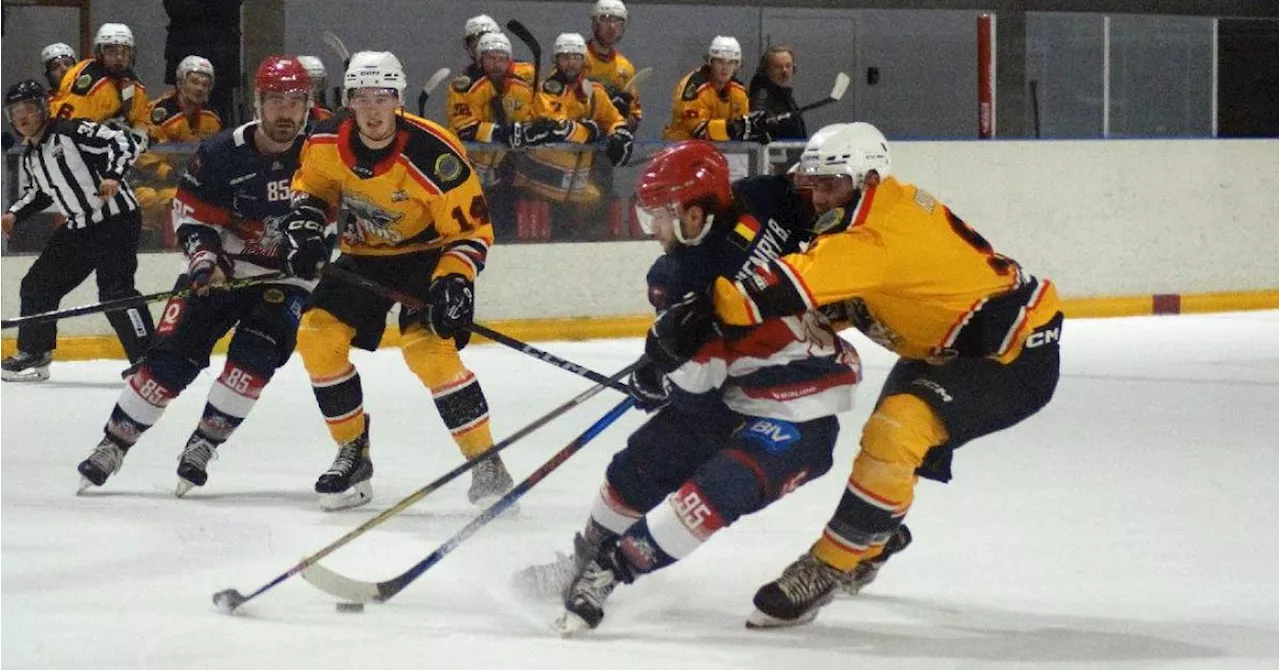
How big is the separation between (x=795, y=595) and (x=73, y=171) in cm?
441

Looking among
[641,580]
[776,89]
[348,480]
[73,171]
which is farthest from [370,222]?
[776,89]

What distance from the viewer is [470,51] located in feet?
29.2

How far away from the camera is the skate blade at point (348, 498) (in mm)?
4602

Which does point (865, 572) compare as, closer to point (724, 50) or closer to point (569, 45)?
point (569, 45)

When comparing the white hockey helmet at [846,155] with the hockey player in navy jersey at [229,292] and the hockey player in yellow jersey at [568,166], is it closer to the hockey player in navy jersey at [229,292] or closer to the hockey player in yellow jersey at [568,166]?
the hockey player in navy jersey at [229,292]

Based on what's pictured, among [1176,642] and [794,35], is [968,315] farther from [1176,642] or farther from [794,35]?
[794,35]

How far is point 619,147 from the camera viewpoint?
8.23 metres

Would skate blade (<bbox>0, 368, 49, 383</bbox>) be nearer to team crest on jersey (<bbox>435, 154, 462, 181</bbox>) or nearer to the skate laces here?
team crest on jersey (<bbox>435, 154, 462, 181</bbox>)

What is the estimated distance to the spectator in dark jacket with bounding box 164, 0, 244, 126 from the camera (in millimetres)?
8984

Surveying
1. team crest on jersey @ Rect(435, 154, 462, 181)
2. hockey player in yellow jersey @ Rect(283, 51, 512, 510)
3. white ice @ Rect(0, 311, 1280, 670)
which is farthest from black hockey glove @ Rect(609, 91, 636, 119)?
team crest on jersey @ Rect(435, 154, 462, 181)

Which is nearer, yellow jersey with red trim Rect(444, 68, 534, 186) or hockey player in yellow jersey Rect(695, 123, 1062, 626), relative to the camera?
hockey player in yellow jersey Rect(695, 123, 1062, 626)

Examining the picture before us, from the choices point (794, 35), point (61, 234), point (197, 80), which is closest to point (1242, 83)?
point (794, 35)

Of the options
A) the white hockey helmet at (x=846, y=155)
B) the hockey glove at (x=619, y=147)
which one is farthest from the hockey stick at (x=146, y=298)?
the hockey glove at (x=619, y=147)

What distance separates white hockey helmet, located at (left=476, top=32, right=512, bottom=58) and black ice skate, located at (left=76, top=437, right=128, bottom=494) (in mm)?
3989
